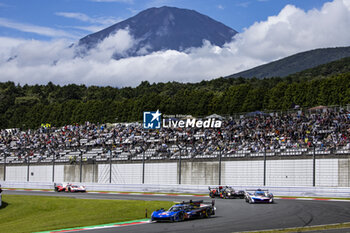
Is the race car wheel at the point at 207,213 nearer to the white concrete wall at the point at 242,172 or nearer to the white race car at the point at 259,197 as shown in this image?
the white race car at the point at 259,197

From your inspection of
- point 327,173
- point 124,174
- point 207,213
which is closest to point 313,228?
point 207,213

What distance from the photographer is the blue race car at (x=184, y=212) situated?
74.7 ft

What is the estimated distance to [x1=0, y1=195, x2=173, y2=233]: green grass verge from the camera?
82.0 ft

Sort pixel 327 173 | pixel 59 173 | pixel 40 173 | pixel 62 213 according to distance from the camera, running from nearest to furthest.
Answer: pixel 62 213
pixel 327 173
pixel 59 173
pixel 40 173

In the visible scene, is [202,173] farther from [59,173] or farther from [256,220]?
[256,220]

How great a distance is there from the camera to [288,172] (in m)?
41.5

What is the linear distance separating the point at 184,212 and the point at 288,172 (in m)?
20.6

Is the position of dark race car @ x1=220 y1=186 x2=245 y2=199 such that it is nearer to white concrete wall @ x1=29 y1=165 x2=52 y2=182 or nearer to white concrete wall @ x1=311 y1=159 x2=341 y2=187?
white concrete wall @ x1=311 y1=159 x2=341 y2=187

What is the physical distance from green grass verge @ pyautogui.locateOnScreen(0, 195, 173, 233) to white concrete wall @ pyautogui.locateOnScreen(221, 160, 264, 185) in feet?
44.1

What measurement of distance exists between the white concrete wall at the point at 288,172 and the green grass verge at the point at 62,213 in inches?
524

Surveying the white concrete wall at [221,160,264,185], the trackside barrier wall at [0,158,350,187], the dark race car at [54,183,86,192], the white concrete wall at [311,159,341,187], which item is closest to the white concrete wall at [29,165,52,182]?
the trackside barrier wall at [0,158,350,187]

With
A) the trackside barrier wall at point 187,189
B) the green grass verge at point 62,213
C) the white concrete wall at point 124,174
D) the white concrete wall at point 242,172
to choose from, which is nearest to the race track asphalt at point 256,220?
the green grass verge at point 62,213

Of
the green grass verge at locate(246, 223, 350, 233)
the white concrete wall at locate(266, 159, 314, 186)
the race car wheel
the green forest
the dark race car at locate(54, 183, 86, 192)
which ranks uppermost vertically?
the green forest

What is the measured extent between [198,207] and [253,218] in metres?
2.76
